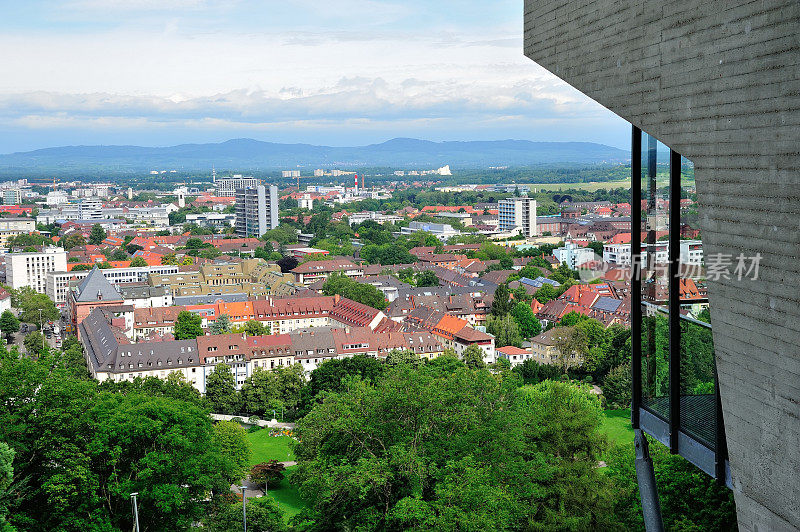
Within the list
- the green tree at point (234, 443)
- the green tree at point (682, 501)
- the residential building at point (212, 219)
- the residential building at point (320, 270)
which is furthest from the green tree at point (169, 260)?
the green tree at point (682, 501)

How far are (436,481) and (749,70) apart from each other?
32.1 ft

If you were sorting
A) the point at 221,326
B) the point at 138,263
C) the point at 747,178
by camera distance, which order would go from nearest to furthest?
the point at 747,178 → the point at 221,326 → the point at 138,263

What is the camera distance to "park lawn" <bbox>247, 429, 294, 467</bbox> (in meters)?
25.8

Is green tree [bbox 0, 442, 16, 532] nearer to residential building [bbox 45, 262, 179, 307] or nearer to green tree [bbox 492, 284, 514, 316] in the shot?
green tree [bbox 492, 284, 514, 316]

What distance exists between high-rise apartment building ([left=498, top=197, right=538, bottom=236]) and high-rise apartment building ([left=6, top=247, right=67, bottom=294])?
159 ft

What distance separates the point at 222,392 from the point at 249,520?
14.6m

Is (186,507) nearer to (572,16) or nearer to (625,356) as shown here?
(572,16)

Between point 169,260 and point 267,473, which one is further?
point 169,260

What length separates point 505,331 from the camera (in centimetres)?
3944

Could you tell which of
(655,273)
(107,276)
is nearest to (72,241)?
(107,276)

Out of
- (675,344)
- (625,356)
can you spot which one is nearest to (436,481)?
(675,344)

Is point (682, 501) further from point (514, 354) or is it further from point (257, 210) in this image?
point (257, 210)

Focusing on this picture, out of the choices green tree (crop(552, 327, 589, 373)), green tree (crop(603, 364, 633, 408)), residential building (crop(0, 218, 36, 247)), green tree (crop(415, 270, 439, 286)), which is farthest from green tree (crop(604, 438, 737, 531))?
residential building (crop(0, 218, 36, 247))

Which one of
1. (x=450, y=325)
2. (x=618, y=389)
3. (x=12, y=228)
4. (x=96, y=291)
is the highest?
(x=12, y=228)
